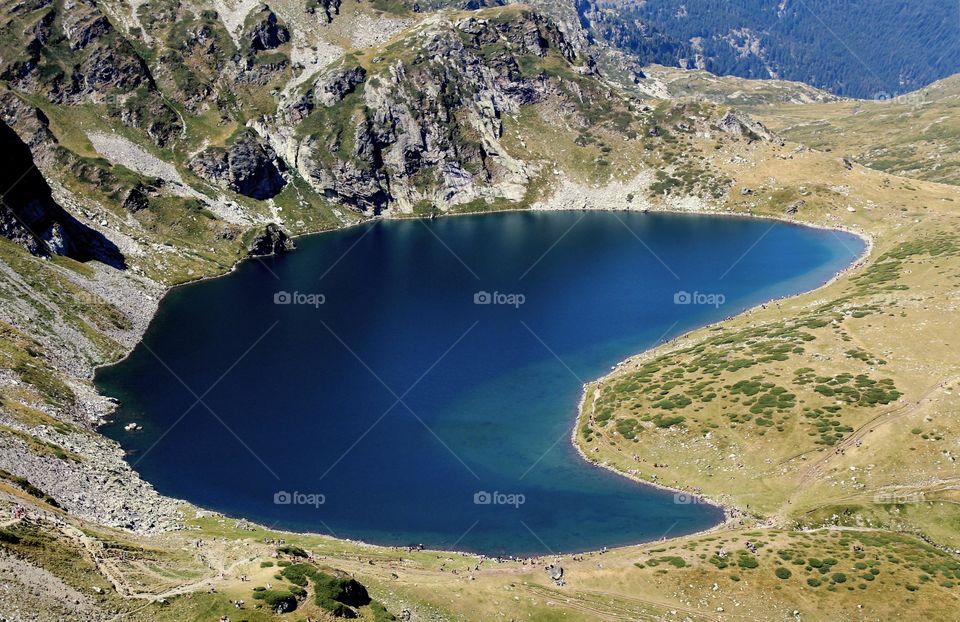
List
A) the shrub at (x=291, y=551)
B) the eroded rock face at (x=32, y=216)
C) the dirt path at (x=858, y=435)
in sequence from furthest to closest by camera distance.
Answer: the eroded rock face at (x=32, y=216) < the dirt path at (x=858, y=435) < the shrub at (x=291, y=551)

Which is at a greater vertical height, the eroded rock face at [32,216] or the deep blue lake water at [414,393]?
the eroded rock face at [32,216]

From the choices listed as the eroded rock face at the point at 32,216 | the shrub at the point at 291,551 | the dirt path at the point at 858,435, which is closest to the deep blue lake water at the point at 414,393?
the dirt path at the point at 858,435

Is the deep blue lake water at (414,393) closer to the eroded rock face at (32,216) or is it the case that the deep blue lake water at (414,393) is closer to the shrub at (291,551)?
the shrub at (291,551)

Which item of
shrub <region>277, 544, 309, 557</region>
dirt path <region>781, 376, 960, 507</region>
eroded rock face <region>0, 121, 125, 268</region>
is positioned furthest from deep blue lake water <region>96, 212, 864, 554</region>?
eroded rock face <region>0, 121, 125, 268</region>

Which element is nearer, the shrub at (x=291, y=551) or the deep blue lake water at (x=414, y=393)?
the shrub at (x=291, y=551)

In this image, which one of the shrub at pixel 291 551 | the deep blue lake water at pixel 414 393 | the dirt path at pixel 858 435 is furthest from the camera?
the dirt path at pixel 858 435

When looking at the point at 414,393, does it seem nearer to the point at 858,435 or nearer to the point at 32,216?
the point at 858,435

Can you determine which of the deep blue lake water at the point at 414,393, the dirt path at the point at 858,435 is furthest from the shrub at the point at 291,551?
the dirt path at the point at 858,435

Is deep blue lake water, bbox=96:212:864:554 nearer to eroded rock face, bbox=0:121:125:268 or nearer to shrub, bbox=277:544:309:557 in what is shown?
shrub, bbox=277:544:309:557

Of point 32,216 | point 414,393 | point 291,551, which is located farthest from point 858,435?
point 32,216
